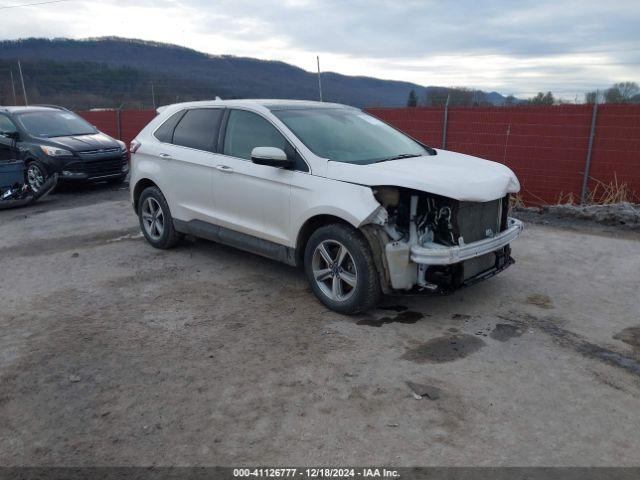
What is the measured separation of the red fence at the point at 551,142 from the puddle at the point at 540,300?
495 cm

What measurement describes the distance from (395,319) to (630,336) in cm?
183

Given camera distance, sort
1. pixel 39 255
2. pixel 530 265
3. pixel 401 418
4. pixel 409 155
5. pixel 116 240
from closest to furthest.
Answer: pixel 401 418 → pixel 409 155 → pixel 530 265 → pixel 39 255 → pixel 116 240

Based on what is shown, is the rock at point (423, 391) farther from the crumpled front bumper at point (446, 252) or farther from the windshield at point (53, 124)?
the windshield at point (53, 124)

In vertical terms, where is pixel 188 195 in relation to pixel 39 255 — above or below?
above

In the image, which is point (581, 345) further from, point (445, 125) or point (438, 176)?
point (445, 125)

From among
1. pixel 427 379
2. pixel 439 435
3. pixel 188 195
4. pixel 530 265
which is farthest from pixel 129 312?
pixel 530 265

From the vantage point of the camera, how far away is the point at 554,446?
2.93 meters

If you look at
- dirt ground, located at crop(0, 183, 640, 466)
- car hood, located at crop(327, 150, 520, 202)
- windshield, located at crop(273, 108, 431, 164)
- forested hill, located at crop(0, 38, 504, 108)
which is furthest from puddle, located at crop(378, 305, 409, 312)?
forested hill, located at crop(0, 38, 504, 108)

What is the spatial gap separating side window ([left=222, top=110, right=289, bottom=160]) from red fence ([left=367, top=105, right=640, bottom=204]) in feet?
20.2

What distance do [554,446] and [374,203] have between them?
6.99 ft

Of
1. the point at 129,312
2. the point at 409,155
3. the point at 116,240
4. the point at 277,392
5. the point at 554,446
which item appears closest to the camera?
the point at 554,446

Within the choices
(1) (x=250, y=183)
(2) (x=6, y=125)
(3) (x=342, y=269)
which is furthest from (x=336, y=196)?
(2) (x=6, y=125)

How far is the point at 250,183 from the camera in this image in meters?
5.29

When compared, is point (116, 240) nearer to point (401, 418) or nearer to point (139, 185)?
point (139, 185)
